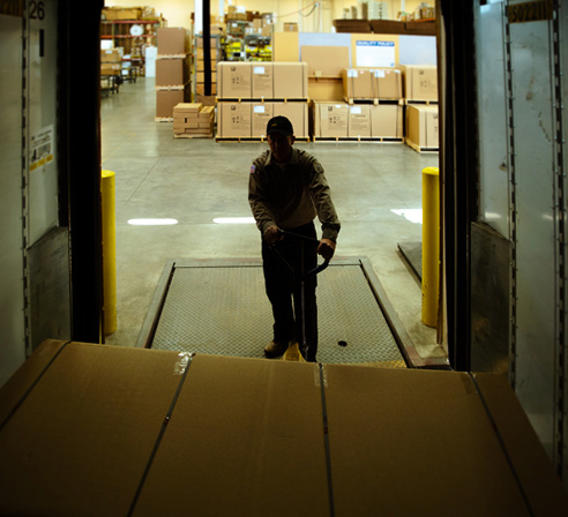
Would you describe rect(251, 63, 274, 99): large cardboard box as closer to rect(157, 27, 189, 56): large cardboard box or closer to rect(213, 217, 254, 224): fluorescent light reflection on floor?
rect(157, 27, 189, 56): large cardboard box

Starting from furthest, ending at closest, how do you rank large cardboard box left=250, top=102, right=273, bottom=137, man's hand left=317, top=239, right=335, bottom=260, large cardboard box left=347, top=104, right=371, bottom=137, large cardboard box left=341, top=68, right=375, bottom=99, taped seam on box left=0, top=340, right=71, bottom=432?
large cardboard box left=347, top=104, right=371, bottom=137 → large cardboard box left=341, top=68, right=375, bottom=99 → large cardboard box left=250, top=102, right=273, bottom=137 → man's hand left=317, top=239, right=335, bottom=260 → taped seam on box left=0, top=340, right=71, bottom=432

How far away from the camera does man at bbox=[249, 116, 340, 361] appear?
330cm

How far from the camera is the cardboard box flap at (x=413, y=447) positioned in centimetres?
125

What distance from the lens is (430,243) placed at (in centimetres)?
431

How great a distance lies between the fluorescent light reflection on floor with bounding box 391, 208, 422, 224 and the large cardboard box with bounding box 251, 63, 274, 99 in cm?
621

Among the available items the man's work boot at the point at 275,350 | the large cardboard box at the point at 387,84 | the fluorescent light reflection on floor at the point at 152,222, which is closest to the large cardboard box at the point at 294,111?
the large cardboard box at the point at 387,84

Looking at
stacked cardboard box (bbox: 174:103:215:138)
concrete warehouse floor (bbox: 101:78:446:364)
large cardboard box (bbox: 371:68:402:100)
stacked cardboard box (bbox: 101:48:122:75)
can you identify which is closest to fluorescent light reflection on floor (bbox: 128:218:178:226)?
concrete warehouse floor (bbox: 101:78:446:364)

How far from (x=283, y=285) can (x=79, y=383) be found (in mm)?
2303

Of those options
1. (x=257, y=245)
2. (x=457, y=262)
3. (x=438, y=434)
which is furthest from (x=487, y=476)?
(x=257, y=245)

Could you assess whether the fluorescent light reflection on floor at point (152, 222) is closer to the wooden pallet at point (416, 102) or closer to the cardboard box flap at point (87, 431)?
the cardboard box flap at point (87, 431)

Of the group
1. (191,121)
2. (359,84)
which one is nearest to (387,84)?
(359,84)

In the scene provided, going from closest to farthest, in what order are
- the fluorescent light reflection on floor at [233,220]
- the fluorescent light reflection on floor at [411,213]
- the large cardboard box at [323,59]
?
the fluorescent light reflection on floor at [233,220], the fluorescent light reflection on floor at [411,213], the large cardboard box at [323,59]

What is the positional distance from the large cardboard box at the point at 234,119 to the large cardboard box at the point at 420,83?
3936mm

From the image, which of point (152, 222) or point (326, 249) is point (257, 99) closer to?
point (152, 222)
